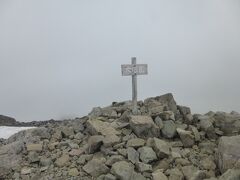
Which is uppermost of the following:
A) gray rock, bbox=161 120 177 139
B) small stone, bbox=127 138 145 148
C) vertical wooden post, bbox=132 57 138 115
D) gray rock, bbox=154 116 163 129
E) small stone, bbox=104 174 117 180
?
vertical wooden post, bbox=132 57 138 115

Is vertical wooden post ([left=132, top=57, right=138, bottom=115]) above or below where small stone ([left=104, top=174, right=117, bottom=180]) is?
above

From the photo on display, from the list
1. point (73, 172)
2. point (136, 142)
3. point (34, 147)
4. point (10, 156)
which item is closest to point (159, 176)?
point (136, 142)

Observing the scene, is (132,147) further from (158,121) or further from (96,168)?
(158,121)

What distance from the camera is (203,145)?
11.0m

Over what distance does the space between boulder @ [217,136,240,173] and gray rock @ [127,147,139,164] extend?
204 centimetres

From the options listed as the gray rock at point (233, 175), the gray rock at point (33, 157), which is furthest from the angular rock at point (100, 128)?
the gray rock at point (233, 175)

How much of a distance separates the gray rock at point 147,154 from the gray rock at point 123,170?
17.5 inches

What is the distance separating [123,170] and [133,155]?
72 cm

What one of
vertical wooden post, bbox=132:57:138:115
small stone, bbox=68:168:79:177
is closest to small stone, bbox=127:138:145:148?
vertical wooden post, bbox=132:57:138:115

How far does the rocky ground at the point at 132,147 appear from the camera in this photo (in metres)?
9.83

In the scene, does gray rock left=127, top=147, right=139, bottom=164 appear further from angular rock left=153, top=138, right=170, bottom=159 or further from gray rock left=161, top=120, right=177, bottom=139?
gray rock left=161, top=120, right=177, bottom=139

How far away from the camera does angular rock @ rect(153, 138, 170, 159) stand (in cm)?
1023

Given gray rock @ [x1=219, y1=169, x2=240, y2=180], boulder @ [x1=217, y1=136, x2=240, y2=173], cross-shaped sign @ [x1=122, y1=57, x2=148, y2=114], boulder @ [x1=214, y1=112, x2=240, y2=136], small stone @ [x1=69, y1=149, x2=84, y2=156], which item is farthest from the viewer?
cross-shaped sign @ [x1=122, y1=57, x2=148, y2=114]

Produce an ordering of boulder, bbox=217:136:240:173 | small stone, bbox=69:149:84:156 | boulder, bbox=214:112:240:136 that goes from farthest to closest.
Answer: boulder, bbox=214:112:240:136
small stone, bbox=69:149:84:156
boulder, bbox=217:136:240:173
